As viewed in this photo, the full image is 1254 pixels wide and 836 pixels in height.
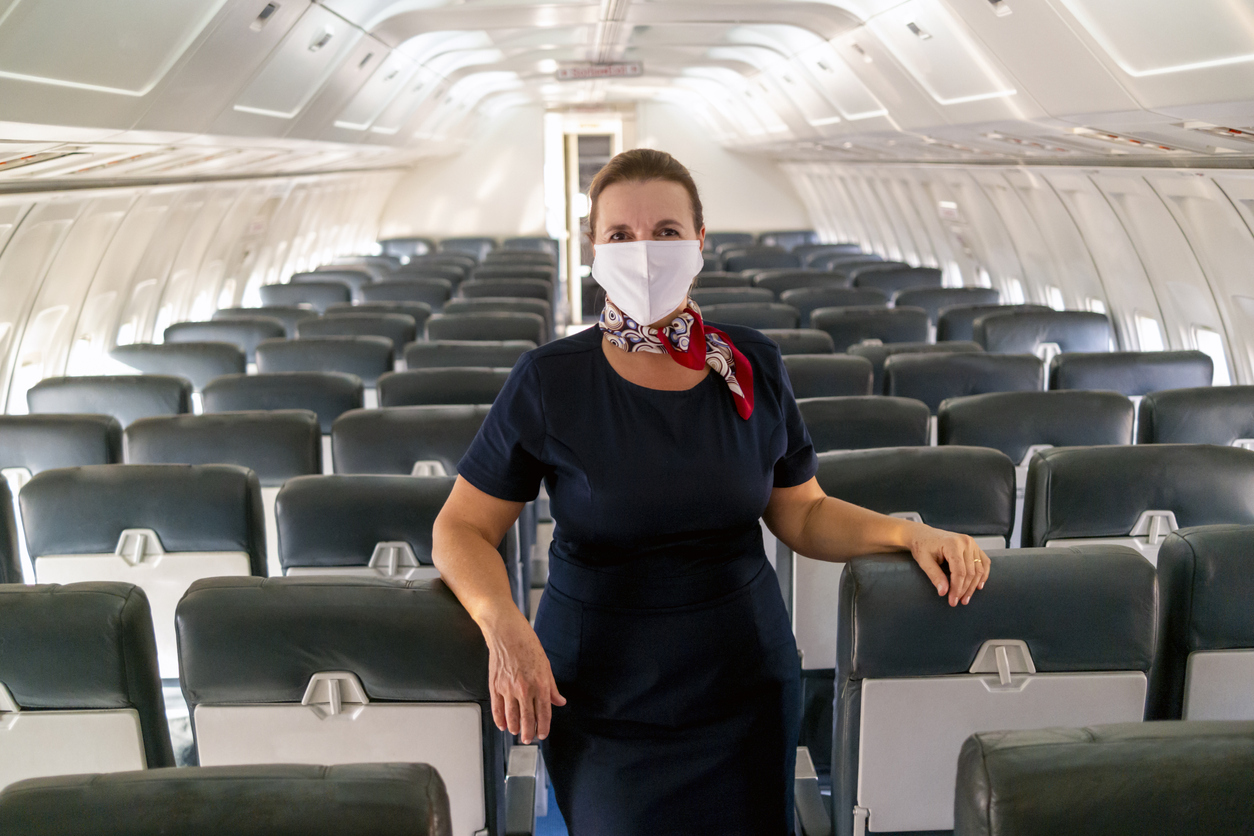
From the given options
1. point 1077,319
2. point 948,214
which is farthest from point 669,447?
point 948,214

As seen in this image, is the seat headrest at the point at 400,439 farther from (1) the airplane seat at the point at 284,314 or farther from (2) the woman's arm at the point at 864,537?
(1) the airplane seat at the point at 284,314

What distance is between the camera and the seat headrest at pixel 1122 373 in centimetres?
504

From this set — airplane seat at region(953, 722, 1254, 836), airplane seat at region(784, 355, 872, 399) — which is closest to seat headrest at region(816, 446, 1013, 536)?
airplane seat at region(953, 722, 1254, 836)

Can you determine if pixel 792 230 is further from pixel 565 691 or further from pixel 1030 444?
pixel 565 691

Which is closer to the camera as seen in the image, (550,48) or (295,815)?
(295,815)

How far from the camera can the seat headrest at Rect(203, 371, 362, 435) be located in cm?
479

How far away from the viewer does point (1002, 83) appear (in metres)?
5.46

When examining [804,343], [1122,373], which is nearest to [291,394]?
[804,343]

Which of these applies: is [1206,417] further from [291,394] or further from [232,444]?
[291,394]

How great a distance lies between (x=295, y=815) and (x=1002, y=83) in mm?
5327

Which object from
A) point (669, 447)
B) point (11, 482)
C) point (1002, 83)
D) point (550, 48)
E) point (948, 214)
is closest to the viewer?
point (669, 447)

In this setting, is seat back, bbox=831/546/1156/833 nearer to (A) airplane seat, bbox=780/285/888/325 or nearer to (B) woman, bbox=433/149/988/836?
(B) woman, bbox=433/149/988/836

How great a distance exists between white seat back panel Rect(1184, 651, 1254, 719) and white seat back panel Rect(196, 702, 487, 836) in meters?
1.53

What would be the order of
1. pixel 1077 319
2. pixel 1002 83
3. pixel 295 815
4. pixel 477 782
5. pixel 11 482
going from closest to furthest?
1. pixel 295 815
2. pixel 477 782
3. pixel 11 482
4. pixel 1002 83
5. pixel 1077 319
